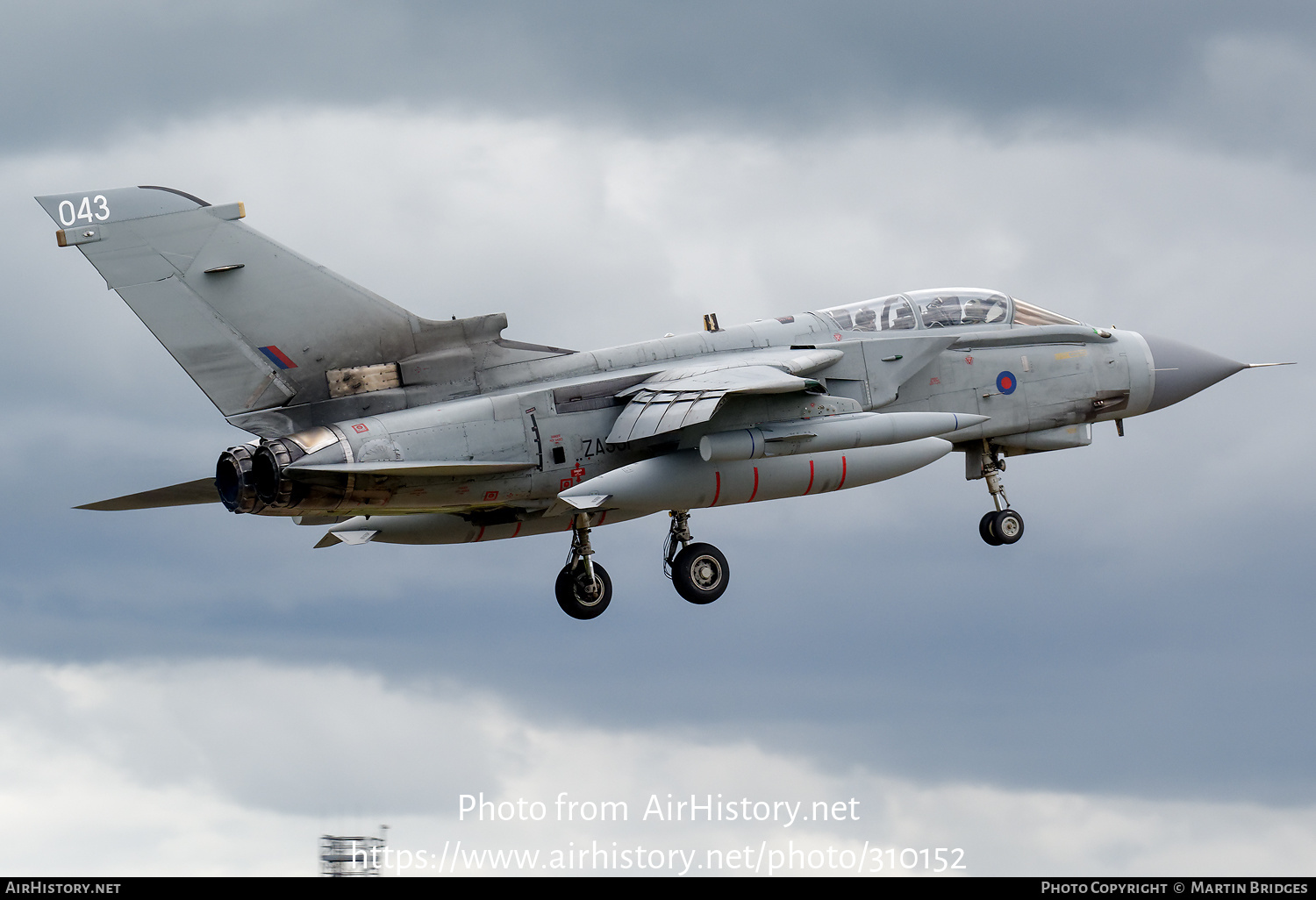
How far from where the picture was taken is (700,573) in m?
24.0

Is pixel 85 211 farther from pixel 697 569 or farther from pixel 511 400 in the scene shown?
pixel 697 569

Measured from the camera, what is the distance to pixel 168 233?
21.4 metres

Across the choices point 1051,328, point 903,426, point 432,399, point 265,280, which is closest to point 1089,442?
point 1051,328

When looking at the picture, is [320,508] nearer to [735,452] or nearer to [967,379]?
[735,452]

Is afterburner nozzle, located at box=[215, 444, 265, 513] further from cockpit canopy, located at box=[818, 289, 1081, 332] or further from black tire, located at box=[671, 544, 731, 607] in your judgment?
cockpit canopy, located at box=[818, 289, 1081, 332]

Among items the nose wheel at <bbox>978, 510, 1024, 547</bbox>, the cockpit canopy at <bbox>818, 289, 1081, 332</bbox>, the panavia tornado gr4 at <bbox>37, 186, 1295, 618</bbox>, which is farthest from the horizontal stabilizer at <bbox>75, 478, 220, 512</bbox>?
the nose wheel at <bbox>978, 510, 1024, 547</bbox>

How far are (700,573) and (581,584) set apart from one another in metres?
1.73

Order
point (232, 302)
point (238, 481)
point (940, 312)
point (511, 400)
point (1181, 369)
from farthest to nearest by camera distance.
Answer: point (1181, 369), point (940, 312), point (511, 400), point (232, 302), point (238, 481)

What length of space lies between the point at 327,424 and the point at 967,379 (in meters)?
9.19

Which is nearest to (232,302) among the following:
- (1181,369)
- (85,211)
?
(85,211)

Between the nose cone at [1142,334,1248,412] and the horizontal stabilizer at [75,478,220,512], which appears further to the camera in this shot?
the nose cone at [1142,334,1248,412]

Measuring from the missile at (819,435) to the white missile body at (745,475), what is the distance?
29 cm

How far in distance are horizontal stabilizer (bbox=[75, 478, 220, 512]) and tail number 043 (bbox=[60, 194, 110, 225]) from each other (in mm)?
3800

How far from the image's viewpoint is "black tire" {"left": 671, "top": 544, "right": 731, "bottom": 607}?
23984mm
